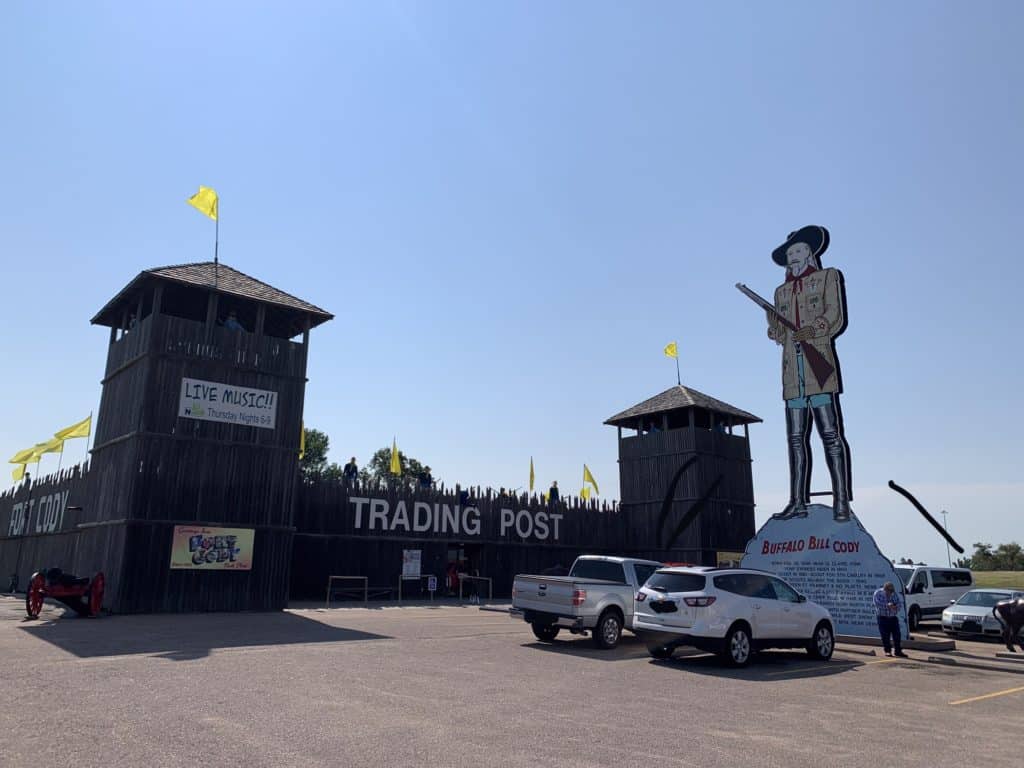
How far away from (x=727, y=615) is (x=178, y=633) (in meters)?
10.5

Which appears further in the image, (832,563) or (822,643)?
(832,563)

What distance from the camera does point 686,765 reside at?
611 cm

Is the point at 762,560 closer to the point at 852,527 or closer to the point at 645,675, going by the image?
the point at 852,527

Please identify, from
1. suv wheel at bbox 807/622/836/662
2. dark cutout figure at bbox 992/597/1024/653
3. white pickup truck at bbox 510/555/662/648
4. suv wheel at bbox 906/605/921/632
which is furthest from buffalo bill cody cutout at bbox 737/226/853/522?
suv wheel at bbox 906/605/921/632

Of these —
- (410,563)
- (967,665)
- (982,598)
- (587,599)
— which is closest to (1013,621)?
(967,665)

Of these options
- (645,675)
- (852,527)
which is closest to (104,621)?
(645,675)

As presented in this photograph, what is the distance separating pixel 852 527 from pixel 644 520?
59.0ft

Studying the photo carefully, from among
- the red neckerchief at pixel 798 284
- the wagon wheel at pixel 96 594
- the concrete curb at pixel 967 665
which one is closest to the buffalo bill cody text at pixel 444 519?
the wagon wheel at pixel 96 594

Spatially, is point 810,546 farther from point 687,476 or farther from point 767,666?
point 687,476

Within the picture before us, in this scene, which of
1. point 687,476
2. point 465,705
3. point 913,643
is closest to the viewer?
point 465,705

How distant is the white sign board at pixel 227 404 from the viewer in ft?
69.2

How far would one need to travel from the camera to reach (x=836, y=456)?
17.8m

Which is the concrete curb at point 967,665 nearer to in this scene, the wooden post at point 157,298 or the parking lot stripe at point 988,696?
the parking lot stripe at point 988,696

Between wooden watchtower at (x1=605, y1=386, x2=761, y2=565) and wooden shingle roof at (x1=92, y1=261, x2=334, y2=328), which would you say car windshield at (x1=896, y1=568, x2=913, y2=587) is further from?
wooden shingle roof at (x1=92, y1=261, x2=334, y2=328)
